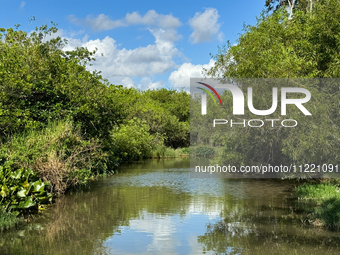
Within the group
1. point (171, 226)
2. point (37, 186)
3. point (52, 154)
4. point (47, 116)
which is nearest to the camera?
point (171, 226)

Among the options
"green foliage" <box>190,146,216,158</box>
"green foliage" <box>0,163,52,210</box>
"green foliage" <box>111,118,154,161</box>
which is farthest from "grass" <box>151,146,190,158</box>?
"green foliage" <box>0,163,52,210</box>

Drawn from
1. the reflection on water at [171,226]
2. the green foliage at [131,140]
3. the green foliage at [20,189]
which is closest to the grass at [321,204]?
the reflection on water at [171,226]

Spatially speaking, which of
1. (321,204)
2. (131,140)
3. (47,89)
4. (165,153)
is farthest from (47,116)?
(165,153)

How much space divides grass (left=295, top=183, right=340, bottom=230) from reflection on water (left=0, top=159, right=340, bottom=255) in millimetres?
408

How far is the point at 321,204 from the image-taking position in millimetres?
13188

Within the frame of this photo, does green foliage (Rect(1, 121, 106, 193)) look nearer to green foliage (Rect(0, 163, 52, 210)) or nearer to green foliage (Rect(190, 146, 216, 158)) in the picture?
green foliage (Rect(0, 163, 52, 210))

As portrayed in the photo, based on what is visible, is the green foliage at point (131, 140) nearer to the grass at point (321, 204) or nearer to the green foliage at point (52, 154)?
the green foliage at point (52, 154)

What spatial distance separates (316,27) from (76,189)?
12212 millimetres

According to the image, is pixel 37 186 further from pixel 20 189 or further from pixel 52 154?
pixel 52 154

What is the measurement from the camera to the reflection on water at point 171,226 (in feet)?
31.6

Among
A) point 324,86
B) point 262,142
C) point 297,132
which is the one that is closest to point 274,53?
point 324,86

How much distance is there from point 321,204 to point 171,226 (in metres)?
4.98

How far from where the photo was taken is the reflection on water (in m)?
9.62

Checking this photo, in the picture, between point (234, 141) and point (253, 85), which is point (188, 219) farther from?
point (234, 141)
